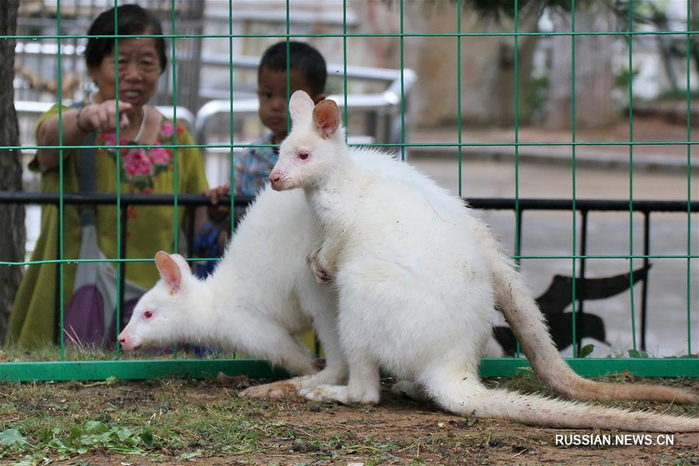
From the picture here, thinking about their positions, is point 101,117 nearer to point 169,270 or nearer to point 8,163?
point 169,270

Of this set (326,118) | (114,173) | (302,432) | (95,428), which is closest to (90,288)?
(114,173)

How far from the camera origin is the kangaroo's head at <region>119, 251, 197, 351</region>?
4820 mm

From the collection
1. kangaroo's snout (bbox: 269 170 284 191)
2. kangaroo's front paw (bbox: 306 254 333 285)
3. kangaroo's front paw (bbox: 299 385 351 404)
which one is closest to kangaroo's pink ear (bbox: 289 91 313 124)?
kangaroo's snout (bbox: 269 170 284 191)

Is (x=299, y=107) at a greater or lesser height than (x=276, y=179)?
greater

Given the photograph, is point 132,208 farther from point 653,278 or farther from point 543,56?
point 543,56

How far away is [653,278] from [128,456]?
8875mm

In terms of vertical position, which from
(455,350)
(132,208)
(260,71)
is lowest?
(455,350)

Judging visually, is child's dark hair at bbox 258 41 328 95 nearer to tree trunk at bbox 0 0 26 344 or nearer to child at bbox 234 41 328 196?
child at bbox 234 41 328 196

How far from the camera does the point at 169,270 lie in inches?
189

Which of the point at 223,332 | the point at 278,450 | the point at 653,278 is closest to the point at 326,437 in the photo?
the point at 278,450

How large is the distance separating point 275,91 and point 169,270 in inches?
69.6

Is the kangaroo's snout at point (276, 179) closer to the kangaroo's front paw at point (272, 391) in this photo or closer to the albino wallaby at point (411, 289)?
the albino wallaby at point (411, 289)

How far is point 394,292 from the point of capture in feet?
13.6

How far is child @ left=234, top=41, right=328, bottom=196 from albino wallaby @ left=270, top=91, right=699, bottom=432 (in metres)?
1.72
